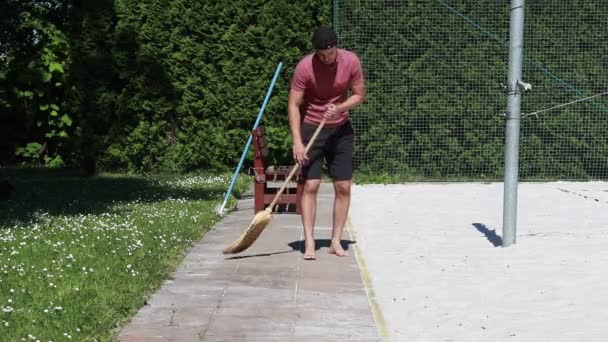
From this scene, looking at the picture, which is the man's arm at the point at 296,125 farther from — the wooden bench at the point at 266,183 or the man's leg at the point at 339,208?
the wooden bench at the point at 266,183

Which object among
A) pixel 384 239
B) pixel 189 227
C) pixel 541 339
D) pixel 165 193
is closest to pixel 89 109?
pixel 165 193

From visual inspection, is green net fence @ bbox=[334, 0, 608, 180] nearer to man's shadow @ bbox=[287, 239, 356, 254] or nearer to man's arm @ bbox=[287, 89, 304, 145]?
man's shadow @ bbox=[287, 239, 356, 254]

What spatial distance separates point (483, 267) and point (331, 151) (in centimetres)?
138

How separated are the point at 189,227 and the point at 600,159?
7079 mm

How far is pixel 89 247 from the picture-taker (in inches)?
235

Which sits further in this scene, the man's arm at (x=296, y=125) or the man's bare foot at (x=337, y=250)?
the man's bare foot at (x=337, y=250)

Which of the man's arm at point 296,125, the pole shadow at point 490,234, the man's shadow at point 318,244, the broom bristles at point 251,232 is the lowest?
the pole shadow at point 490,234

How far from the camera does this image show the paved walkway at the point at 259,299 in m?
4.02

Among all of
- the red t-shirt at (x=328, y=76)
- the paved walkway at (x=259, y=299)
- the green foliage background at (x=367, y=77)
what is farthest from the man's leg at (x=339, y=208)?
the green foliage background at (x=367, y=77)

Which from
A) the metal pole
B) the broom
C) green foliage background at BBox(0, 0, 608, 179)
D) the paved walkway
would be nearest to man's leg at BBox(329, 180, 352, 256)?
the paved walkway

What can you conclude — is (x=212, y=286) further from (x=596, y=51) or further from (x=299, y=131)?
(x=596, y=51)

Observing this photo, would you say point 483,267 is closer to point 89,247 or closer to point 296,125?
point 296,125

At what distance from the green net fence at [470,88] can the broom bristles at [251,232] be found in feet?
18.9

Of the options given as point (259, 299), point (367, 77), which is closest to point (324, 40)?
point (259, 299)
